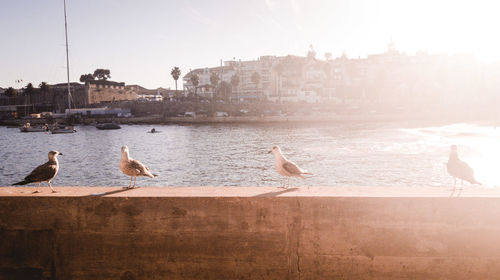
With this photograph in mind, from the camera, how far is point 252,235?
559 centimetres

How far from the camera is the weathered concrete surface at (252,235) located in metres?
5.38

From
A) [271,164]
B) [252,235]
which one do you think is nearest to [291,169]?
[252,235]

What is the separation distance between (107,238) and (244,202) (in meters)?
2.20

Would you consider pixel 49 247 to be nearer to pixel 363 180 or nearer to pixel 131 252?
pixel 131 252

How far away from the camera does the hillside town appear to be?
127 m

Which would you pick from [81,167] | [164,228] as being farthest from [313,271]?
[81,167]

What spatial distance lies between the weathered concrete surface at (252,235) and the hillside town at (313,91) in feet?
372

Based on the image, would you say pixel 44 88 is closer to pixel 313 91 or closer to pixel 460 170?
pixel 313 91

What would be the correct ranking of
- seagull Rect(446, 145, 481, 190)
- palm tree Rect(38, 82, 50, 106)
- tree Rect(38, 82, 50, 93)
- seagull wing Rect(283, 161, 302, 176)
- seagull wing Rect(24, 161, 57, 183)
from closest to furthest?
1. seagull wing Rect(24, 161, 57, 183)
2. seagull wing Rect(283, 161, 302, 176)
3. seagull Rect(446, 145, 481, 190)
4. tree Rect(38, 82, 50, 93)
5. palm tree Rect(38, 82, 50, 106)

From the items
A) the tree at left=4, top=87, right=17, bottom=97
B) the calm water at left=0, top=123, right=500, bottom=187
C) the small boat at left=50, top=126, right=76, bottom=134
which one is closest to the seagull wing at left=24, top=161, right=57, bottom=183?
the calm water at left=0, top=123, right=500, bottom=187

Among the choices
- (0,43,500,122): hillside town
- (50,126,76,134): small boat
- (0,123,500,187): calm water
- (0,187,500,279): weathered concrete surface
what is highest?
(0,43,500,122): hillside town

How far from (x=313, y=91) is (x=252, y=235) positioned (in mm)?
133895

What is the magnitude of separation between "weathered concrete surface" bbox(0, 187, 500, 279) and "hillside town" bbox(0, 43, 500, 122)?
113434 millimetres

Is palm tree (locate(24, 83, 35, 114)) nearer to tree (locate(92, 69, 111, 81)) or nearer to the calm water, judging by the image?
tree (locate(92, 69, 111, 81))
